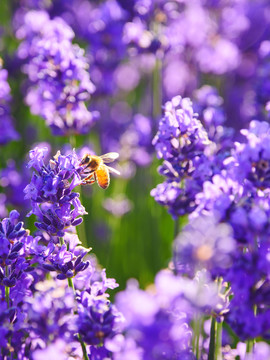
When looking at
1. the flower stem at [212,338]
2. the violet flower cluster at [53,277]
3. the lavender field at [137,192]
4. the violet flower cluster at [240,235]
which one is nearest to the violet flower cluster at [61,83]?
the lavender field at [137,192]

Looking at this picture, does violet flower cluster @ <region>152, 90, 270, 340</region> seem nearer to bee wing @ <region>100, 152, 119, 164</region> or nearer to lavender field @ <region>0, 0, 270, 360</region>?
lavender field @ <region>0, 0, 270, 360</region>

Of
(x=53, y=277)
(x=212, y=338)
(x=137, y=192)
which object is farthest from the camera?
(x=137, y=192)

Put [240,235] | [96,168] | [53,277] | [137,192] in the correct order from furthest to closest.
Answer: [137,192] < [96,168] < [53,277] < [240,235]

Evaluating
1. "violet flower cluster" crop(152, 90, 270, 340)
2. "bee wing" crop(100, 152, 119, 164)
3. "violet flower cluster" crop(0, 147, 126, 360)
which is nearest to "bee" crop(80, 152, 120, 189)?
"bee wing" crop(100, 152, 119, 164)

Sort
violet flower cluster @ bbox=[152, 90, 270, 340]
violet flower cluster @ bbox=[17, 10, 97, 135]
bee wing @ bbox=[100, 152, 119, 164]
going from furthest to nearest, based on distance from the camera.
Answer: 1. violet flower cluster @ bbox=[17, 10, 97, 135]
2. bee wing @ bbox=[100, 152, 119, 164]
3. violet flower cluster @ bbox=[152, 90, 270, 340]

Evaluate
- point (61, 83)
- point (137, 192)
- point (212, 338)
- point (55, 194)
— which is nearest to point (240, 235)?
point (212, 338)

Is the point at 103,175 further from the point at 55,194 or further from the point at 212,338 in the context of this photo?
→ the point at 212,338

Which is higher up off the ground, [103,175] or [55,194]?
[103,175]

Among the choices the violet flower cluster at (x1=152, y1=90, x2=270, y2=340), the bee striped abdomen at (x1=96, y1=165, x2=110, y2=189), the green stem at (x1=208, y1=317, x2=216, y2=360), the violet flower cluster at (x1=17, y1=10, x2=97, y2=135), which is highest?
the violet flower cluster at (x1=17, y1=10, x2=97, y2=135)
